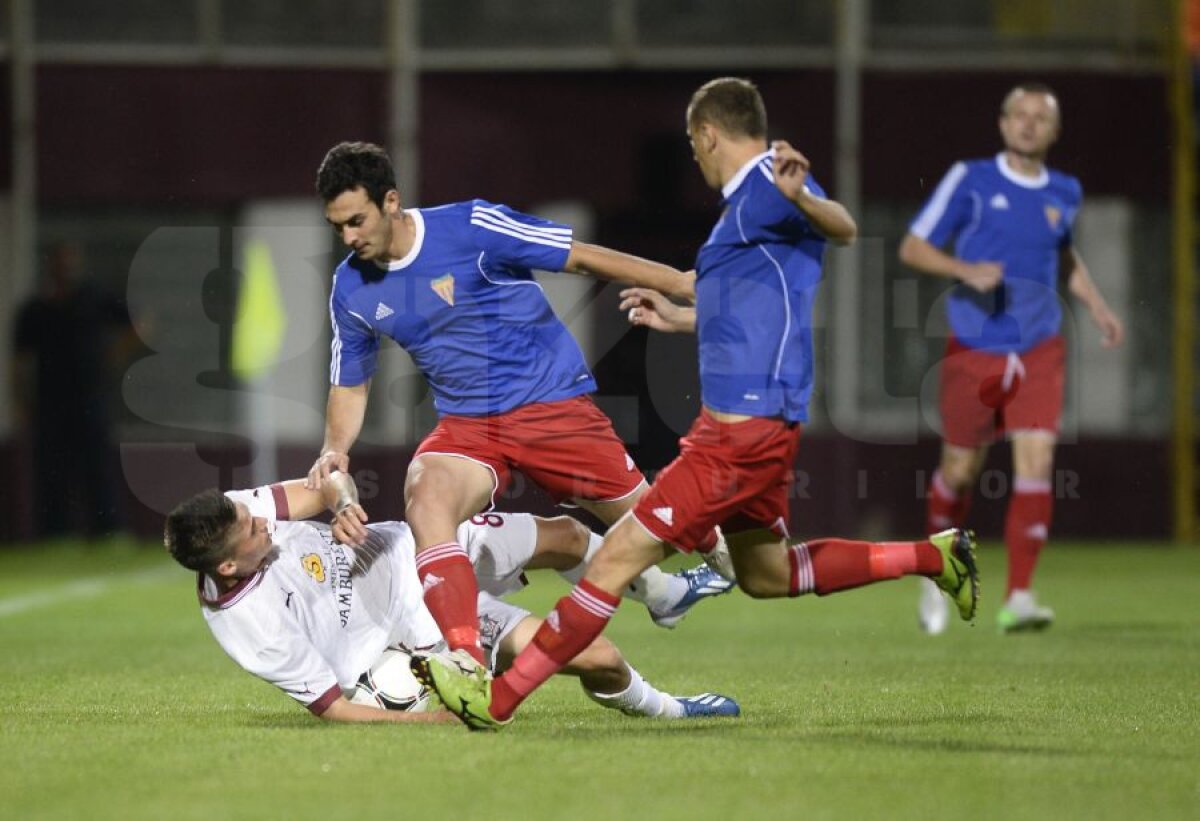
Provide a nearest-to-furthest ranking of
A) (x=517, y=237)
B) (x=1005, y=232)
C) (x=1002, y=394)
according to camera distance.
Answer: (x=517, y=237)
(x=1002, y=394)
(x=1005, y=232)

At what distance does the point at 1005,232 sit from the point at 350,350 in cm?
402

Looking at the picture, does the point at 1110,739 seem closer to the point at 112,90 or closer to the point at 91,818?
the point at 91,818

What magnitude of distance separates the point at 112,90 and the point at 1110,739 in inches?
478

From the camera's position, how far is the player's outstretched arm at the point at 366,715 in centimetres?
625

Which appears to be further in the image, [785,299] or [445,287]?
[445,287]

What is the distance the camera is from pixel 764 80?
16438 millimetres

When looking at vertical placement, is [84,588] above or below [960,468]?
below

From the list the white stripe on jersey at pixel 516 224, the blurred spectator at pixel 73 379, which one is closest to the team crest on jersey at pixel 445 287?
the white stripe on jersey at pixel 516 224

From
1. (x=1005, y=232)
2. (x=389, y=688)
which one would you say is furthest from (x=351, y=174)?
(x=1005, y=232)

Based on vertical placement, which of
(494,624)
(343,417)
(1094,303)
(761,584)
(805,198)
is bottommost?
(494,624)

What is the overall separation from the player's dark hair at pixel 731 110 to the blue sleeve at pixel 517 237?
2.62 feet

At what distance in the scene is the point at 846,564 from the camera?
256 inches

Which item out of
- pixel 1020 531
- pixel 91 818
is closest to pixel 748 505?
pixel 91 818

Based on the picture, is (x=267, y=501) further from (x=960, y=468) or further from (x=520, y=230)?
(x=960, y=468)
